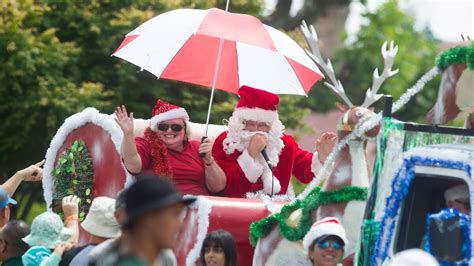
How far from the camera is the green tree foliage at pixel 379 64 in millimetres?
26141

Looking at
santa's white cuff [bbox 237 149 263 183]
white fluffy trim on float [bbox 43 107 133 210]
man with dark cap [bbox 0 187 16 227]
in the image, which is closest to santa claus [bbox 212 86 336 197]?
santa's white cuff [bbox 237 149 263 183]

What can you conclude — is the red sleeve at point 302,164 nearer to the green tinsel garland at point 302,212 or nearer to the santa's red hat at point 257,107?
the santa's red hat at point 257,107

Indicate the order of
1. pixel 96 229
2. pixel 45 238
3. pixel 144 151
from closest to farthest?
pixel 96 229 < pixel 45 238 < pixel 144 151

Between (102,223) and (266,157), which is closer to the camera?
(102,223)

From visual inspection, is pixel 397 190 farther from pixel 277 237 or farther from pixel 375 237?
pixel 277 237

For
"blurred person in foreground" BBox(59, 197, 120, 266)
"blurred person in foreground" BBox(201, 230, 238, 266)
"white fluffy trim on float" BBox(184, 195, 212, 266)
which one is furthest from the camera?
"white fluffy trim on float" BBox(184, 195, 212, 266)

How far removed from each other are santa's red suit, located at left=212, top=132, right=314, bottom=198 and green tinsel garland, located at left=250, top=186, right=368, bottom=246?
3.82 feet

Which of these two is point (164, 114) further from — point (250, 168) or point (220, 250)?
point (220, 250)

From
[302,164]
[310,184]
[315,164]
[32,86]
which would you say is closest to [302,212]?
[310,184]

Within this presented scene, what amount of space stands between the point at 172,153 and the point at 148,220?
4.48m

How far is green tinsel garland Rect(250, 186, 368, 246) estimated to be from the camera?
6.89m

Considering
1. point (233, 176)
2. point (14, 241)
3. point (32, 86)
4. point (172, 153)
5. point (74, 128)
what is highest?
point (32, 86)

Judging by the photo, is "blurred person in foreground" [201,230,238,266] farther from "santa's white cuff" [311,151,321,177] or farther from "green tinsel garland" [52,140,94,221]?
"santa's white cuff" [311,151,321,177]

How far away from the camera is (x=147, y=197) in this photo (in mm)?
4402
